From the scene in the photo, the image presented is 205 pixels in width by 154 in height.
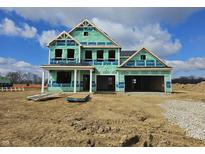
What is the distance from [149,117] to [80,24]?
675 inches

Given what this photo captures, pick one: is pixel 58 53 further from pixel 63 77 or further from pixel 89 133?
pixel 89 133

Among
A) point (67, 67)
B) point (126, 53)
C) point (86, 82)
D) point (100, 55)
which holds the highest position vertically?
point (126, 53)

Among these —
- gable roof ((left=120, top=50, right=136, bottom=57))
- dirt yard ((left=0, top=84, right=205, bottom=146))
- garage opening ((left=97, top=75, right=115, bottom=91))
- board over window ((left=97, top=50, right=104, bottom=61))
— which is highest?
gable roof ((left=120, top=50, right=136, bottom=57))

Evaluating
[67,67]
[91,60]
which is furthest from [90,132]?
[91,60]

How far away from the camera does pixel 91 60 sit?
22438 millimetres

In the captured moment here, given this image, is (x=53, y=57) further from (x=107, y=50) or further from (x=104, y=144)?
(x=104, y=144)

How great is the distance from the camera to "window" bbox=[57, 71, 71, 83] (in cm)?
2227

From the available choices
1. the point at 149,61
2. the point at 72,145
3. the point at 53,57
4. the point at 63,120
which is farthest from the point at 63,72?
the point at 72,145

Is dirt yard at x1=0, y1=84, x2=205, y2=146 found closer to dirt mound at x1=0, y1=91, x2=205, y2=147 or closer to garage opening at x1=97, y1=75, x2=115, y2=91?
dirt mound at x1=0, y1=91, x2=205, y2=147

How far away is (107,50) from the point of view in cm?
2236

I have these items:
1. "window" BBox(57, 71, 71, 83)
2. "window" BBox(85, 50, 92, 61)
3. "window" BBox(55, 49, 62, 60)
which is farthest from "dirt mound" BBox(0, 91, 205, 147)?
"window" BBox(85, 50, 92, 61)

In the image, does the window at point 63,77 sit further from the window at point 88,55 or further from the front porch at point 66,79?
the window at point 88,55

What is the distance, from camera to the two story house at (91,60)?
2125 cm

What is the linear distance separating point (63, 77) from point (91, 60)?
425cm
